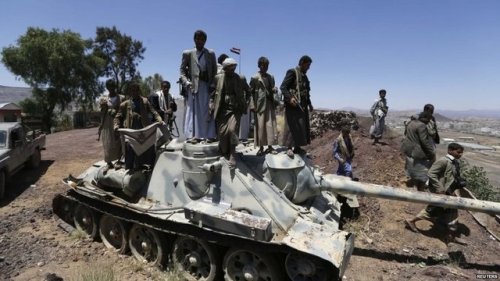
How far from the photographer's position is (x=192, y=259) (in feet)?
19.1

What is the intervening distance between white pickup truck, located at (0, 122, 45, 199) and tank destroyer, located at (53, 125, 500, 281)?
13.2 feet

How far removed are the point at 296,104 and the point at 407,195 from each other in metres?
A: 2.45

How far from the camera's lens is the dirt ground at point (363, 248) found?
6.11 m

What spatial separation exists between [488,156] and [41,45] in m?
55.3

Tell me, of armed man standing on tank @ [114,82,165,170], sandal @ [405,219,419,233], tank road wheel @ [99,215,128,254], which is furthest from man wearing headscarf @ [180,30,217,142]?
sandal @ [405,219,419,233]

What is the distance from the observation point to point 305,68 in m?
6.32

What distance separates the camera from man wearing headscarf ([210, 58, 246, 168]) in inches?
229

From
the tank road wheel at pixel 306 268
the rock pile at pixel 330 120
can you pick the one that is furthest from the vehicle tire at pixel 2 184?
the rock pile at pixel 330 120

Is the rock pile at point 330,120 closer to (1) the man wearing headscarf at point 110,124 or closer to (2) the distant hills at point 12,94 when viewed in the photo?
(1) the man wearing headscarf at point 110,124

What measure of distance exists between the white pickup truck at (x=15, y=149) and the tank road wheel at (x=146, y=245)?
542cm

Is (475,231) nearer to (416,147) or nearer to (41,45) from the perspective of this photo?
(416,147)

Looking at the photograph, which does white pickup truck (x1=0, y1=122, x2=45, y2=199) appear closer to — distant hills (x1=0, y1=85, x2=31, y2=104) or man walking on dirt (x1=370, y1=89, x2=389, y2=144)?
man walking on dirt (x1=370, y1=89, x2=389, y2=144)

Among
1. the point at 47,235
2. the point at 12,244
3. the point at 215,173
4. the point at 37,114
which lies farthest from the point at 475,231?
the point at 37,114

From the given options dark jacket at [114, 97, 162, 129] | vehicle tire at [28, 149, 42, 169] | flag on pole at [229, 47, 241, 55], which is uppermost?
flag on pole at [229, 47, 241, 55]
